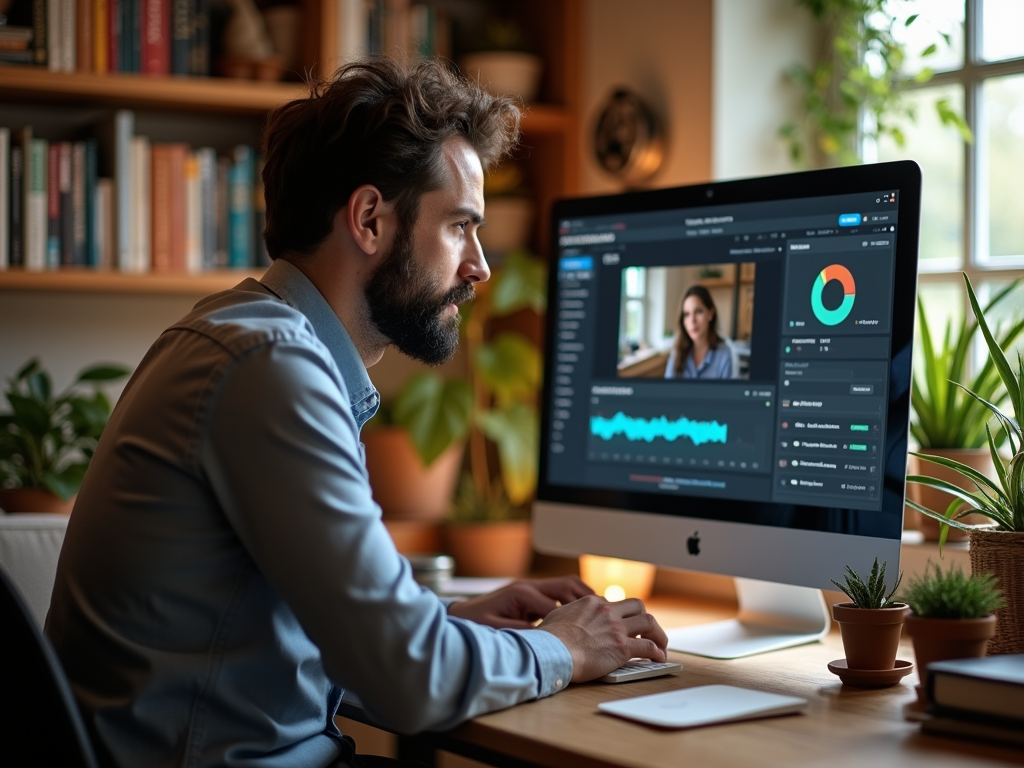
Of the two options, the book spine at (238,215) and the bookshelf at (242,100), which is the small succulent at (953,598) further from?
the book spine at (238,215)

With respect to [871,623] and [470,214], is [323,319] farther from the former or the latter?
[871,623]

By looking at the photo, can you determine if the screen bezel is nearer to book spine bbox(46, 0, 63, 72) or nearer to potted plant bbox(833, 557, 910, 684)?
potted plant bbox(833, 557, 910, 684)

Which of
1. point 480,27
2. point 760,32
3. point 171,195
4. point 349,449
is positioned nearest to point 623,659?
point 349,449

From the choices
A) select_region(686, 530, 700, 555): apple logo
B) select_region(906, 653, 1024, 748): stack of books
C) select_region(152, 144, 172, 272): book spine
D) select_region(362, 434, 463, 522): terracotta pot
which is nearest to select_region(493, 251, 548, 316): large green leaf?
select_region(362, 434, 463, 522): terracotta pot

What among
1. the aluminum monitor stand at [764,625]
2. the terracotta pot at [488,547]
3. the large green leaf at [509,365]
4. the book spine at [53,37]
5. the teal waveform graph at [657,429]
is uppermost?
the book spine at [53,37]

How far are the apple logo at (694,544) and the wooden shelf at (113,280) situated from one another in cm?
116

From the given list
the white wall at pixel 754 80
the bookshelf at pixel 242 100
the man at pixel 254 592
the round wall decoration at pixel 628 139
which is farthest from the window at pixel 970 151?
the man at pixel 254 592

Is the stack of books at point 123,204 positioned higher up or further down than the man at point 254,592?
higher up

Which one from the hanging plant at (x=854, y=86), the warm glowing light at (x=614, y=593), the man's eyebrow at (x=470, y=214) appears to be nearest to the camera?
the man's eyebrow at (x=470, y=214)

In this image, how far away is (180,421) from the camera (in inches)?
46.8

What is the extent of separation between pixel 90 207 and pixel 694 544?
1.56 metres

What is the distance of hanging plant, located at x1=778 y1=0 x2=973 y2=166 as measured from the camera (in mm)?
2191

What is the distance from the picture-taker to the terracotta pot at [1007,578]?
1355 mm

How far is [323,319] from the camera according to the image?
1.45m
